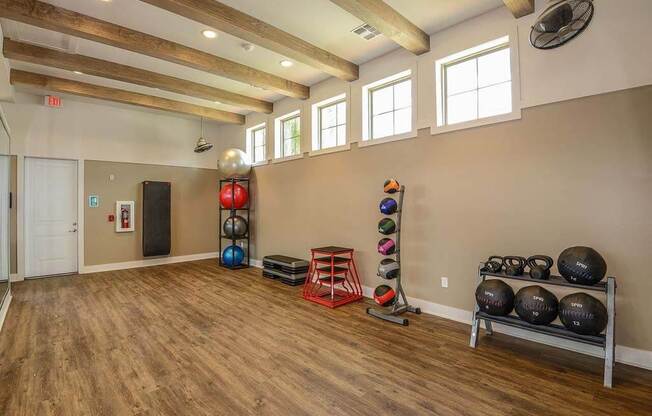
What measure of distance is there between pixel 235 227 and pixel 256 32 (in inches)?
163

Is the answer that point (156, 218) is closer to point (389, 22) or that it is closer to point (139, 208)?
point (139, 208)

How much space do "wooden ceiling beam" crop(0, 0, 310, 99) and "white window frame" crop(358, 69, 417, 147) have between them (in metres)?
1.54

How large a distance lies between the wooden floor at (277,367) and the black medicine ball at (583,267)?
0.78 meters

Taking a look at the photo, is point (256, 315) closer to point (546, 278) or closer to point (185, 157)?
point (546, 278)

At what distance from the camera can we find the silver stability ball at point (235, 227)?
22.0 feet

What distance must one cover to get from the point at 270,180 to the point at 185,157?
105 inches

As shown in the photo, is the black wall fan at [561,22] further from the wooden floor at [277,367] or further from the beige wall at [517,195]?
the wooden floor at [277,367]

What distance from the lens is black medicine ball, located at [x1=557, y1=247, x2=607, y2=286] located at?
2.50 meters

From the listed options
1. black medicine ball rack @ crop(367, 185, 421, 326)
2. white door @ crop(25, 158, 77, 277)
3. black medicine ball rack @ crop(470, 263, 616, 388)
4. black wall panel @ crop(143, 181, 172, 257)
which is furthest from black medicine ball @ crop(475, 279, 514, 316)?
white door @ crop(25, 158, 77, 277)

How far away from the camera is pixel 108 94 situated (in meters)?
5.66

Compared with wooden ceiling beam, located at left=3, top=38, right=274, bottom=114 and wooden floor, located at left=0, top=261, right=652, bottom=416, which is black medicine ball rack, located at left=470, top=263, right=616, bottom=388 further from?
wooden ceiling beam, located at left=3, top=38, right=274, bottom=114

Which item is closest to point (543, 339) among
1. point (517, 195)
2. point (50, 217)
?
point (517, 195)

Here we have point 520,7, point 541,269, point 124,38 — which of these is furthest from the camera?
point 124,38

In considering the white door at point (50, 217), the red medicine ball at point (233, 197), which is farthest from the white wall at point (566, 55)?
the white door at point (50, 217)
